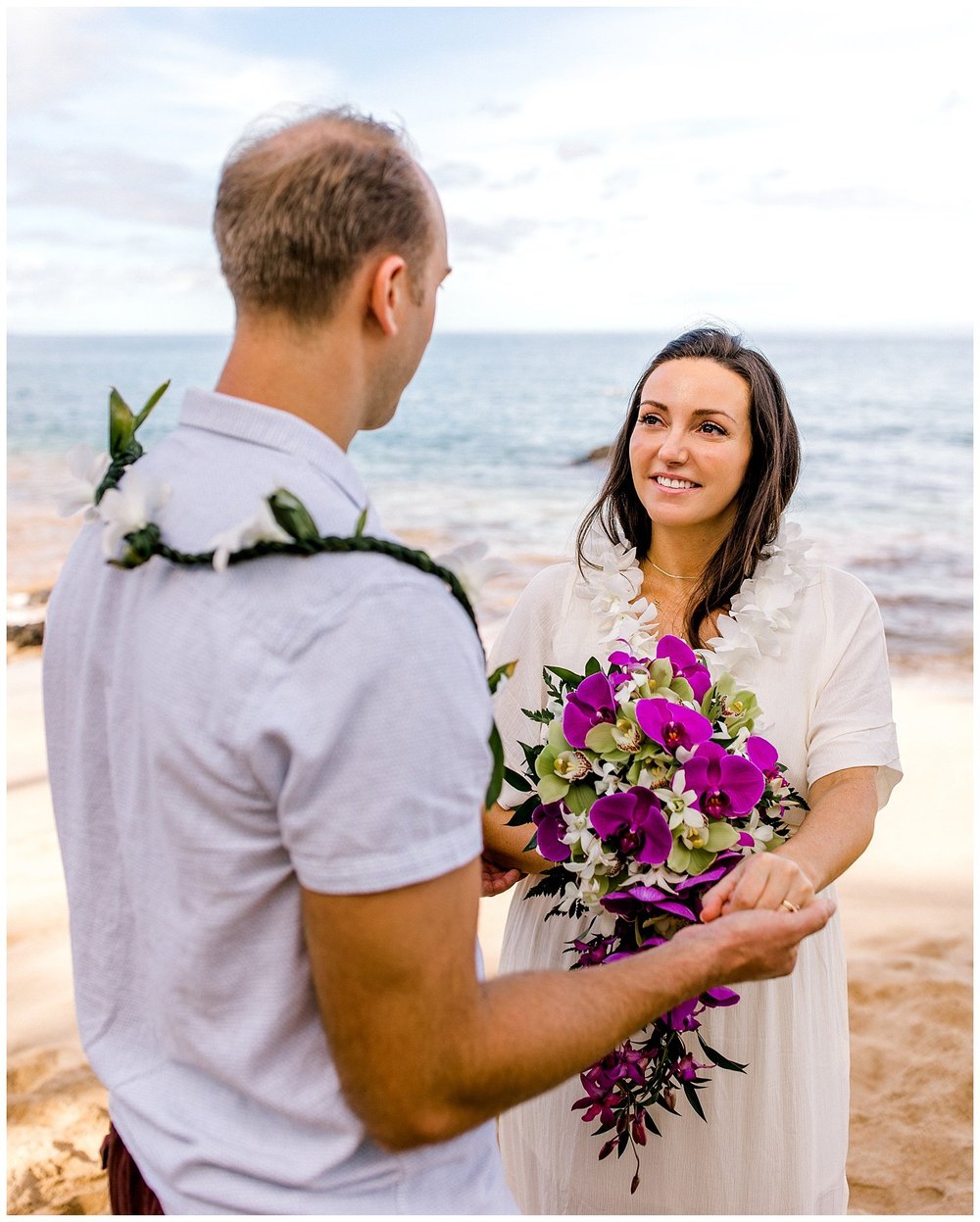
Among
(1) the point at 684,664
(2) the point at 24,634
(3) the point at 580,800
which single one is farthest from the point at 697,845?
(2) the point at 24,634

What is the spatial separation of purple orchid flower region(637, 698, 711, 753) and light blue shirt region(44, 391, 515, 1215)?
822 millimetres

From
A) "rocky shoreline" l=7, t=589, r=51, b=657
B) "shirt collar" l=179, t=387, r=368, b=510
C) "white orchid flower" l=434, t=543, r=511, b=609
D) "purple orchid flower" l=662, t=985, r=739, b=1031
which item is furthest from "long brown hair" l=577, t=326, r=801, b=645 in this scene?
"rocky shoreline" l=7, t=589, r=51, b=657

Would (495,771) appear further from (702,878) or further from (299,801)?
(702,878)

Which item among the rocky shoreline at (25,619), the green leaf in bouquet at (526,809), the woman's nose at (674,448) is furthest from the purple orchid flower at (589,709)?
the rocky shoreline at (25,619)

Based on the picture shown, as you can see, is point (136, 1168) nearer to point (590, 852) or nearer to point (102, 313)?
point (590, 852)

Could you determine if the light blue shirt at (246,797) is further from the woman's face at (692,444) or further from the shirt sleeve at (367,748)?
the woman's face at (692,444)

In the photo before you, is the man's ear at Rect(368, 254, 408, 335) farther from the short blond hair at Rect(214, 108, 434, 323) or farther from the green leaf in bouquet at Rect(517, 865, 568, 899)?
the green leaf in bouquet at Rect(517, 865, 568, 899)

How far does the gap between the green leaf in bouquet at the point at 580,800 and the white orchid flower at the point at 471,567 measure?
0.88 m

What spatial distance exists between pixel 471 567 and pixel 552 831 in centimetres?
100

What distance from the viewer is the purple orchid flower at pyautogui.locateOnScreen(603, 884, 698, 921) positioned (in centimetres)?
207

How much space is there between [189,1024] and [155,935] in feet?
0.37

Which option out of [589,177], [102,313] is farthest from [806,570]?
[102,313]

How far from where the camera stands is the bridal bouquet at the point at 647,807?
83.1 inches

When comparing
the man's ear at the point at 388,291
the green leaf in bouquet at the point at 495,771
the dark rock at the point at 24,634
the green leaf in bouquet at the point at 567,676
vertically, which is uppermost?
the man's ear at the point at 388,291
